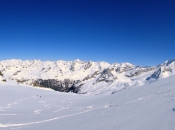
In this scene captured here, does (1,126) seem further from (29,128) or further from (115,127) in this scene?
(115,127)

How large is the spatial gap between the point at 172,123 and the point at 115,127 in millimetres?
3421

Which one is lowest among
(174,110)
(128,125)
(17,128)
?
(17,128)

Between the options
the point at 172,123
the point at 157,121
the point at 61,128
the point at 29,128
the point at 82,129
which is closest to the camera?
the point at 172,123

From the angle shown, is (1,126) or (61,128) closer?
(61,128)

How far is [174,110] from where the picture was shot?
14.1 metres

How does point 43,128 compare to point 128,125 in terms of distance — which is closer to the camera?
point 128,125

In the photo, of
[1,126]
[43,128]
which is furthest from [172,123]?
[1,126]

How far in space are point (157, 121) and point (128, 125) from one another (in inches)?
70.2

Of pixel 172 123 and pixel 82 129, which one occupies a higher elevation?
pixel 172 123

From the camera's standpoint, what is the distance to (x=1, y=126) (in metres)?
17.2

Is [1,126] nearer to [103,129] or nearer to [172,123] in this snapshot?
[103,129]

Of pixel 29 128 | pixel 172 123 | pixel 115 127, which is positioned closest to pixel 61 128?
pixel 29 128

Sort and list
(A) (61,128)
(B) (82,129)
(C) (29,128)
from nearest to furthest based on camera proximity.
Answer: (B) (82,129) < (A) (61,128) < (C) (29,128)

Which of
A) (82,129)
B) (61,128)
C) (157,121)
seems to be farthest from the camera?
(61,128)
